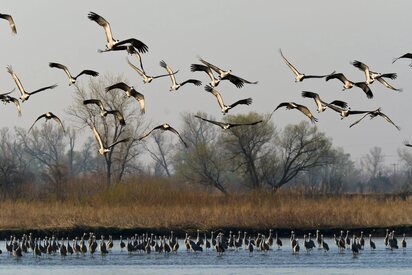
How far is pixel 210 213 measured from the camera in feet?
155

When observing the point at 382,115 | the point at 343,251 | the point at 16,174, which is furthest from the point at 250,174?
the point at 382,115

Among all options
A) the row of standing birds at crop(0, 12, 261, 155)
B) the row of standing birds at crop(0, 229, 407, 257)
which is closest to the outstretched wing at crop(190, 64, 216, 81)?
the row of standing birds at crop(0, 12, 261, 155)

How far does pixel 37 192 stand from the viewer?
58.2 meters

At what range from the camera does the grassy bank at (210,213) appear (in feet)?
154

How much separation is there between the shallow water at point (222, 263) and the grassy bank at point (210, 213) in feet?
9.47

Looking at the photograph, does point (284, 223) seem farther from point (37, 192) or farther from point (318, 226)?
point (37, 192)

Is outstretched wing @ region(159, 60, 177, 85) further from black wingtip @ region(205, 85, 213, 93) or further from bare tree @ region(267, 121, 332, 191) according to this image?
bare tree @ region(267, 121, 332, 191)

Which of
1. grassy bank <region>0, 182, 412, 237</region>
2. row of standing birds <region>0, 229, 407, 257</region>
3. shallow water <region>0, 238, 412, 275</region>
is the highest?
grassy bank <region>0, 182, 412, 237</region>

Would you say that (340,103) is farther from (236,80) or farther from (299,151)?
(299,151)

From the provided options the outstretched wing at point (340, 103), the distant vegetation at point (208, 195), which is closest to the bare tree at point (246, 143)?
the distant vegetation at point (208, 195)

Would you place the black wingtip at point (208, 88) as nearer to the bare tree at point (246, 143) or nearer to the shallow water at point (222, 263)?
the shallow water at point (222, 263)

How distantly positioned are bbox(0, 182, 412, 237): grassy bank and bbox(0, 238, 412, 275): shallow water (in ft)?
9.47

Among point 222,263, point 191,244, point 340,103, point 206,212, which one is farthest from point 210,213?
point 340,103

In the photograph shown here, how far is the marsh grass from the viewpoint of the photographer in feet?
154
